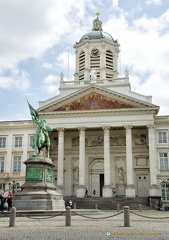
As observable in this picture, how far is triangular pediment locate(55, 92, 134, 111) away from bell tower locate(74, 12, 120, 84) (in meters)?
12.5

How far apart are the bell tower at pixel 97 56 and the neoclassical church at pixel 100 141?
354 inches

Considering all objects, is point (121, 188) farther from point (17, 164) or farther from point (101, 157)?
point (17, 164)

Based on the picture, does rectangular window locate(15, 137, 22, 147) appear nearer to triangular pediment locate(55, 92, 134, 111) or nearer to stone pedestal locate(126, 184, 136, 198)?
triangular pediment locate(55, 92, 134, 111)

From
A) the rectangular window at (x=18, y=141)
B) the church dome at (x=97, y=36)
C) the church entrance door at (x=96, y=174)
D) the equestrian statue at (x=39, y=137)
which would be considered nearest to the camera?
the equestrian statue at (x=39, y=137)

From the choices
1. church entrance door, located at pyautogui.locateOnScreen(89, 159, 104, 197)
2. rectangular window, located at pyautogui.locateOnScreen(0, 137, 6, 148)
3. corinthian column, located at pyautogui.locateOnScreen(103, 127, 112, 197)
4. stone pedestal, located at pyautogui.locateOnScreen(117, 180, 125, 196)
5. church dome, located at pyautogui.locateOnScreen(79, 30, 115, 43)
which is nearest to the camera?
corinthian column, located at pyautogui.locateOnScreen(103, 127, 112, 197)

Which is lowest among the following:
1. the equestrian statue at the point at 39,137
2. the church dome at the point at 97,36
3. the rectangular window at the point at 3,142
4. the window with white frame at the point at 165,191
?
the window with white frame at the point at 165,191

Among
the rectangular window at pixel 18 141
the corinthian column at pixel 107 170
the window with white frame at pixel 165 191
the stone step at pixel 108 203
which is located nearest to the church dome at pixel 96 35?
the rectangular window at pixel 18 141

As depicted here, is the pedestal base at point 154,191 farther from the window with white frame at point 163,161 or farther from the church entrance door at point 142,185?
the church entrance door at point 142,185

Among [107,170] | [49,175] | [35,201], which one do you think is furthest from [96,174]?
[35,201]

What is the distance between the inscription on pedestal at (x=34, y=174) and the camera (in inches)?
821

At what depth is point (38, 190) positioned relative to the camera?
20.4 m

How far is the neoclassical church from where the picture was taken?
4066cm

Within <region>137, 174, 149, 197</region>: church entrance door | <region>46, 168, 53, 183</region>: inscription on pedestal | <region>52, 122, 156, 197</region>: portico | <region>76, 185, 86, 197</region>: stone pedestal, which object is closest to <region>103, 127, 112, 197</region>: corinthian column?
<region>52, 122, 156, 197</region>: portico

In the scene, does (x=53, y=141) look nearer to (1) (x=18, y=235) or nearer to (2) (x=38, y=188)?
(2) (x=38, y=188)
